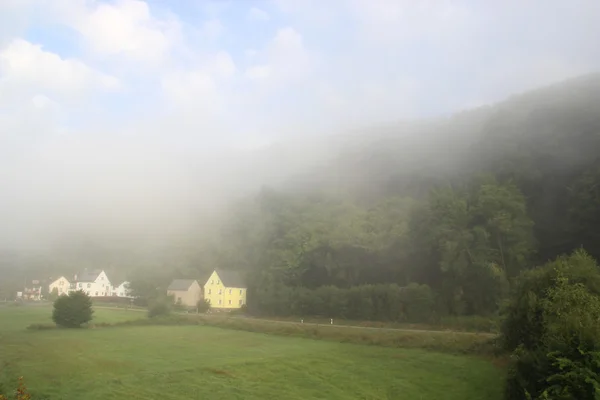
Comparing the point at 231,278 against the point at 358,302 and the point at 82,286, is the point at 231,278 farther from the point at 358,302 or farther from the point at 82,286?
the point at 358,302

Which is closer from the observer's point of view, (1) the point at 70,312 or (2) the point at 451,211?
(1) the point at 70,312

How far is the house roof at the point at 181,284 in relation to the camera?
3008 inches

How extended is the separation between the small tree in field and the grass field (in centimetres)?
665

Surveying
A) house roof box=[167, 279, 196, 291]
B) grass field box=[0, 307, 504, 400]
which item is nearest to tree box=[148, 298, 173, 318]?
grass field box=[0, 307, 504, 400]

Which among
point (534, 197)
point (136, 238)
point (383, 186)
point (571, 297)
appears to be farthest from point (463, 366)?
point (136, 238)

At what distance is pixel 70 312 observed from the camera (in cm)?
3959

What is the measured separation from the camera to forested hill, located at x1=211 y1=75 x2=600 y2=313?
46.7 m

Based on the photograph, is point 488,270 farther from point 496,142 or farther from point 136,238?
point 136,238

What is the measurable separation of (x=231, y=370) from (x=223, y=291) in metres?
54.4

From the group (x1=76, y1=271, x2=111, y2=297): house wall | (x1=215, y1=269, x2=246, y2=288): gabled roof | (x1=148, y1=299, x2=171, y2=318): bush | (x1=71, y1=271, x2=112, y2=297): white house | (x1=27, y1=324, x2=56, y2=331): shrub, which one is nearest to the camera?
→ (x1=27, y1=324, x2=56, y2=331): shrub

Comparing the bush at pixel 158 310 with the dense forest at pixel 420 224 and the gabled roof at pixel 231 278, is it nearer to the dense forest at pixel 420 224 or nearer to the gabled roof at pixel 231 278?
the dense forest at pixel 420 224

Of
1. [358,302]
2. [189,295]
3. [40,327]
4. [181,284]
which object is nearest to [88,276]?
[181,284]

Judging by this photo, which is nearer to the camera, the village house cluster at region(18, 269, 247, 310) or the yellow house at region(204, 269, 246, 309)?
the village house cluster at region(18, 269, 247, 310)

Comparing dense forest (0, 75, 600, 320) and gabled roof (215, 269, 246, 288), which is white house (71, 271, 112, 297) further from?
gabled roof (215, 269, 246, 288)
